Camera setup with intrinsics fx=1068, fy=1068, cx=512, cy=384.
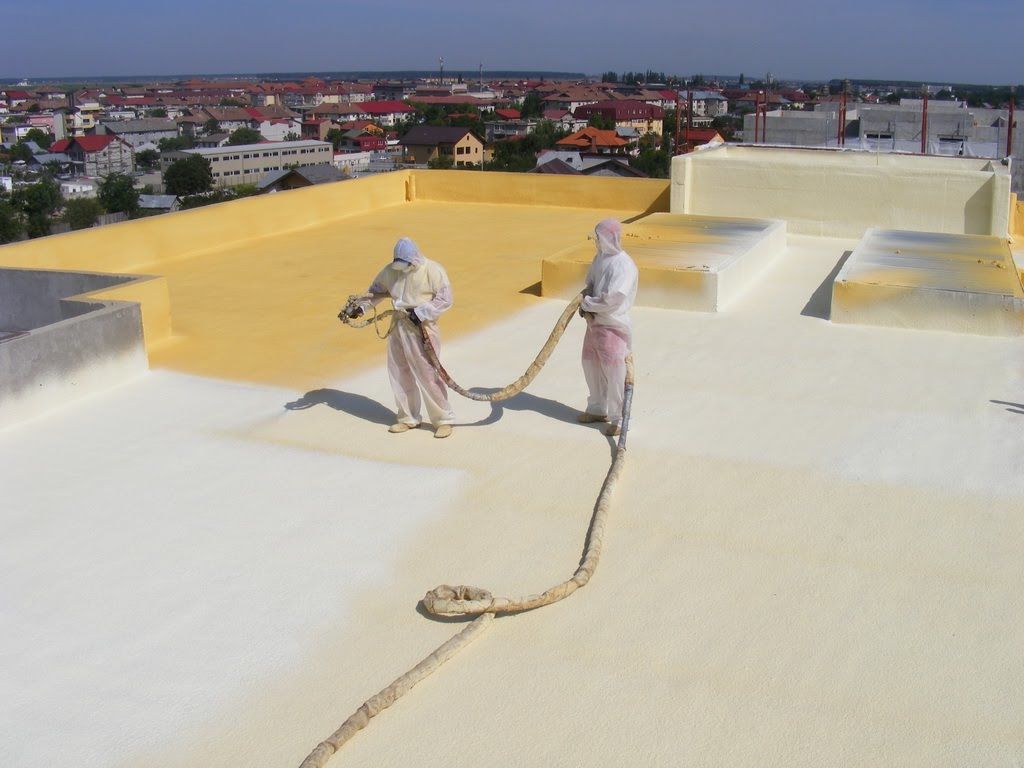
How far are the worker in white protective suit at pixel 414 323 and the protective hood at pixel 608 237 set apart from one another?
1040 mm

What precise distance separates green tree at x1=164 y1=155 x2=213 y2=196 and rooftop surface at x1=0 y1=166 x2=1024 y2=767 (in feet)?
236

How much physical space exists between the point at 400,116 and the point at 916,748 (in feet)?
501

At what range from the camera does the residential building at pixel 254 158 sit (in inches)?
3435

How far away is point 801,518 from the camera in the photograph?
5.99 metres

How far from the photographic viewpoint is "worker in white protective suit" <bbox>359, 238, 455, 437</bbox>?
22.9 feet

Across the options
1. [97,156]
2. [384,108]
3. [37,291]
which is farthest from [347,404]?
[384,108]

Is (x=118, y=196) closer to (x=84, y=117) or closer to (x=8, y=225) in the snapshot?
(x=8, y=225)

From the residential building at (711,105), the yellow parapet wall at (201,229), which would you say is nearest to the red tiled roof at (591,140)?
the residential building at (711,105)

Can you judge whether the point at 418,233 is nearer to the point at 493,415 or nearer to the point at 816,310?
the point at 816,310

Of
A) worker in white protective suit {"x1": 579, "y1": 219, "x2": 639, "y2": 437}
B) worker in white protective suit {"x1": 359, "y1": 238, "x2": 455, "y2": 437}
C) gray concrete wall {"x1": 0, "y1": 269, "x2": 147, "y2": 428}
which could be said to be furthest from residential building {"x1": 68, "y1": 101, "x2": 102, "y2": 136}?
worker in white protective suit {"x1": 579, "y1": 219, "x2": 639, "y2": 437}

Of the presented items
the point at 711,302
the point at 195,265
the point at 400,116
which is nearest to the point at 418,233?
the point at 195,265

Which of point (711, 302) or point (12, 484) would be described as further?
point (711, 302)

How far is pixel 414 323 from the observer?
7.02 m

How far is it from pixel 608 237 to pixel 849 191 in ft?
26.6
